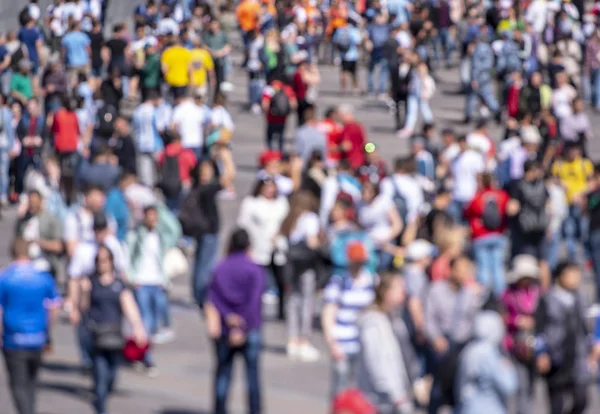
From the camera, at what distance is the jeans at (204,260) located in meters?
19.3

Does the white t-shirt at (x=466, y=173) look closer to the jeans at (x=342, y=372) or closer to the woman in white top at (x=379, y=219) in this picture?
the woman in white top at (x=379, y=219)

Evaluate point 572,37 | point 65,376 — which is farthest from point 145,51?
point 65,376

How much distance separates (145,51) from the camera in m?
31.5

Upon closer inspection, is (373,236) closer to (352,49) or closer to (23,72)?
(23,72)

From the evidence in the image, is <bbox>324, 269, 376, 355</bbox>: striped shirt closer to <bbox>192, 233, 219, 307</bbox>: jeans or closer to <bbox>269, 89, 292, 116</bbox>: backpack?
<bbox>192, 233, 219, 307</bbox>: jeans

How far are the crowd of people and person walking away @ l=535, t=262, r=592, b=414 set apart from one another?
18mm

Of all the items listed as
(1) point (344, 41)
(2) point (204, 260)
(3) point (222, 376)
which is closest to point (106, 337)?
(3) point (222, 376)

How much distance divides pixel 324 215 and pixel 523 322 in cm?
584

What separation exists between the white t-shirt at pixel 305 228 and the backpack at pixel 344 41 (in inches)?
640

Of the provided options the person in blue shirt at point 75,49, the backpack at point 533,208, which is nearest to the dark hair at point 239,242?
the backpack at point 533,208

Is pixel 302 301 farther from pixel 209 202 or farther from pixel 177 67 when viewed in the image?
pixel 177 67

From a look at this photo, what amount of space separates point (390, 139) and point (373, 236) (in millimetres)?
12199

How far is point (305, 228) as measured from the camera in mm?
17562

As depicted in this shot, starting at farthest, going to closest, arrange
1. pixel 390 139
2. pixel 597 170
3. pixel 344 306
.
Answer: pixel 390 139, pixel 597 170, pixel 344 306
